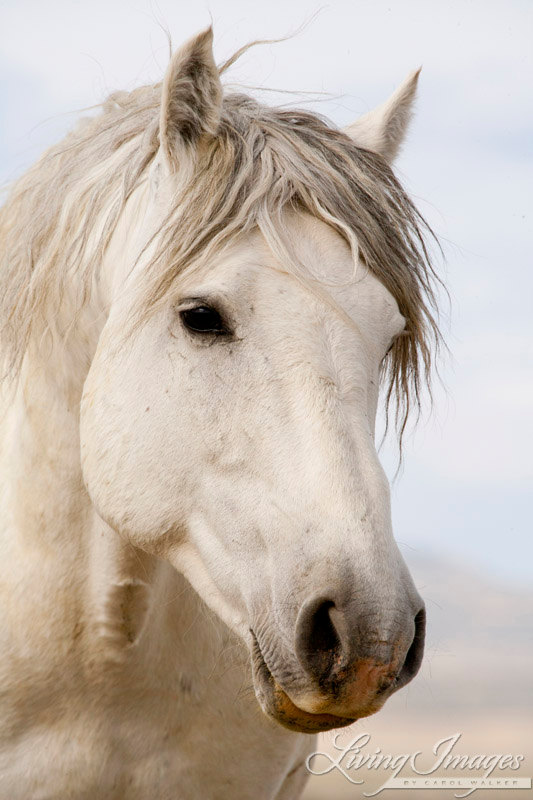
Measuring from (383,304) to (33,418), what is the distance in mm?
1199

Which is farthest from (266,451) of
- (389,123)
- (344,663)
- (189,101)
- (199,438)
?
(389,123)

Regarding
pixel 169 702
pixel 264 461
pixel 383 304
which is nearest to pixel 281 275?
pixel 383 304

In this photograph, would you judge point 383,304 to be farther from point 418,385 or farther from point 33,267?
point 33,267

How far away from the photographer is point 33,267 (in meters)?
3.03

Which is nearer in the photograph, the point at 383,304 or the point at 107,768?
the point at 383,304

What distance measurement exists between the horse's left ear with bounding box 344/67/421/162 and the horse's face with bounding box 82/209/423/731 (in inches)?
27.5

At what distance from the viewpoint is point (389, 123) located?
130 inches

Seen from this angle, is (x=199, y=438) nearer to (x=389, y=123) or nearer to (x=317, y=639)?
(x=317, y=639)

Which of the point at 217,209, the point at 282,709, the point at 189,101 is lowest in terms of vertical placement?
the point at 282,709

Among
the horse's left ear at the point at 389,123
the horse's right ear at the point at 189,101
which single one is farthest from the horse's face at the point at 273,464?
the horse's left ear at the point at 389,123

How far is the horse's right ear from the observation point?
8.75 feet

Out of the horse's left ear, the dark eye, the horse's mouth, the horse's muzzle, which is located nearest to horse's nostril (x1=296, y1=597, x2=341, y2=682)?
the horse's muzzle

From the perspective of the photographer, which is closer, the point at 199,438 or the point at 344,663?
the point at 344,663

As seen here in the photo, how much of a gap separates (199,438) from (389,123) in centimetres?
149
